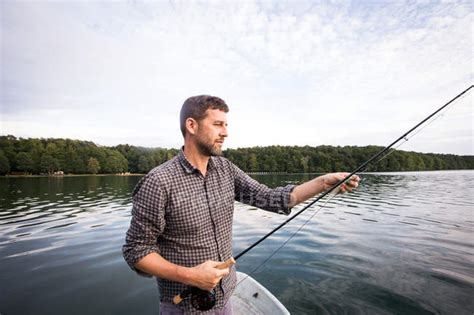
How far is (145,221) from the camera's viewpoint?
227 centimetres

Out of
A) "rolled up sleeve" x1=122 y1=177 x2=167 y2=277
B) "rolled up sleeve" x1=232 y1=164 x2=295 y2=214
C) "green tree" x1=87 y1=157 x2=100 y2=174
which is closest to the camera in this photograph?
"rolled up sleeve" x1=122 y1=177 x2=167 y2=277

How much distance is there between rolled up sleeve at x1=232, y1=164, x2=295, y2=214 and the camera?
3.09m

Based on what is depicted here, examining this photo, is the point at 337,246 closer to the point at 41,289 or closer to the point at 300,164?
the point at 41,289

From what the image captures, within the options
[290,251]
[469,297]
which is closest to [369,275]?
[469,297]

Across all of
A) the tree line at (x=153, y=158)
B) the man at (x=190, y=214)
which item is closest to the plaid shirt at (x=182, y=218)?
the man at (x=190, y=214)

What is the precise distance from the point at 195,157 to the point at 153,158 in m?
129

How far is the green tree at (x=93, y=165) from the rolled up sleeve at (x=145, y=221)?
391 ft

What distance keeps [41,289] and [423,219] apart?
17949mm

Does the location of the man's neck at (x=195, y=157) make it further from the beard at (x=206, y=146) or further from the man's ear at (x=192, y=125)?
the man's ear at (x=192, y=125)

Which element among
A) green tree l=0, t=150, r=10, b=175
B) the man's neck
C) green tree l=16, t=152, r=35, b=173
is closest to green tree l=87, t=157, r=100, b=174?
green tree l=16, t=152, r=35, b=173

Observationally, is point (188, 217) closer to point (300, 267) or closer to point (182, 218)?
point (182, 218)

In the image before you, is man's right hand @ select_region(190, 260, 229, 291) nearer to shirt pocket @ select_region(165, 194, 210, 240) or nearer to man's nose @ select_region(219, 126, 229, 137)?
shirt pocket @ select_region(165, 194, 210, 240)

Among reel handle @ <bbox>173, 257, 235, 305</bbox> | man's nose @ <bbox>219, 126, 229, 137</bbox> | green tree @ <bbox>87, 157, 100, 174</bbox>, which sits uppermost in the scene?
man's nose @ <bbox>219, 126, 229, 137</bbox>

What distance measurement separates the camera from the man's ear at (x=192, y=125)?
Answer: 8.75 feet
